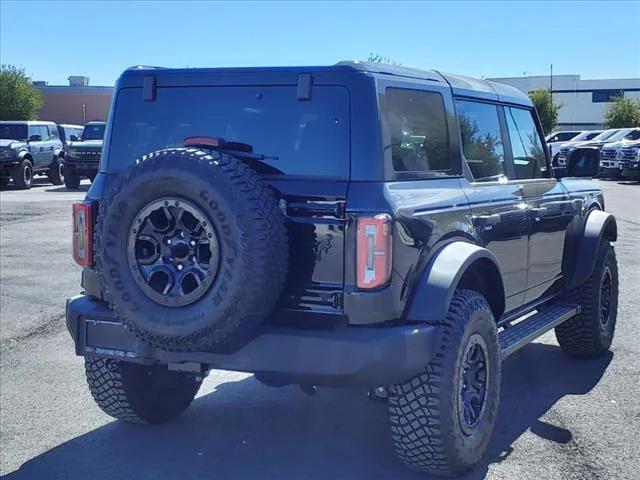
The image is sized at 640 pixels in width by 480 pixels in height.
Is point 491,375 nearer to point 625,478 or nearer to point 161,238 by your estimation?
point 625,478

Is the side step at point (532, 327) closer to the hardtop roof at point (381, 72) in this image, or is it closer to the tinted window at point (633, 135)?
the hardtop roof at point (381, 72)

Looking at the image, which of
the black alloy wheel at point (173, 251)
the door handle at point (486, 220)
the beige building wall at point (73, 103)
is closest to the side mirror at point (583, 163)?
the door handle at point (486, 220)

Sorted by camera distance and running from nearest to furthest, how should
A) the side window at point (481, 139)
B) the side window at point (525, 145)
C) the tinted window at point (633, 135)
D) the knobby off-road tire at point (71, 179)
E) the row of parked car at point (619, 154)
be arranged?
the side window at point (481, 139)
the side window at point (525, 145)
the knobby off-road tire at point (71, 179)
the row of parked car at point (619, 154)
the tinted window at point (633, 135)

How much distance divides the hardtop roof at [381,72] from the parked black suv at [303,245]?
0.01 m

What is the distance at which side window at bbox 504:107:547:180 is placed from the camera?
5.44 metres

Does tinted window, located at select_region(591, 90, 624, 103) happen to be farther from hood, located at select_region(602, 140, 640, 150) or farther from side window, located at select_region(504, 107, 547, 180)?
side window, located at select_region(504, 107, 547, 180)

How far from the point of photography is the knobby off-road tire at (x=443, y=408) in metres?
3.78

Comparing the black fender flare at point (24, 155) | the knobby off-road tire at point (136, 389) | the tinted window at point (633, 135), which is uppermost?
the tinted window at point (633, 135)

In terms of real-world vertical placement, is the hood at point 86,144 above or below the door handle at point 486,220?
above

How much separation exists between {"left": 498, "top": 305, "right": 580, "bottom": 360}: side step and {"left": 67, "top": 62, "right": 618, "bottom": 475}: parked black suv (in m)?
0.34

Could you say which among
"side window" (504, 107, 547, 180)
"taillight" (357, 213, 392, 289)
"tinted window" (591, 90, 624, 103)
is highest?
"tinted window" (591, 90, 624, 103)

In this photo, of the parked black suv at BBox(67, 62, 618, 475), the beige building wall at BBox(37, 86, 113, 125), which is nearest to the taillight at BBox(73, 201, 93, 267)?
the parked black suv at BBox(67, 62, 618, 475)

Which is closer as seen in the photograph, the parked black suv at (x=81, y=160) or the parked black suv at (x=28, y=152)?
the parked black suv at (x=81, y=160)

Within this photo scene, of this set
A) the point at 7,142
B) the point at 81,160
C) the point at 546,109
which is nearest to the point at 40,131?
the point at 7,142
